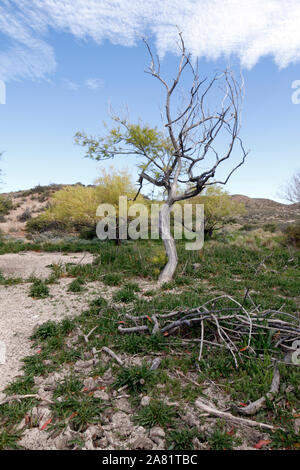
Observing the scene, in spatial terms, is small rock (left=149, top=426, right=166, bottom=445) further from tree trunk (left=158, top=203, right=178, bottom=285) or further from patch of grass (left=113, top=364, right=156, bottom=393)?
tree trunk (left=158, top=203, right=178, bottom=285)

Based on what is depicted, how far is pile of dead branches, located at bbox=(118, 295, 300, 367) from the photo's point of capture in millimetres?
2988

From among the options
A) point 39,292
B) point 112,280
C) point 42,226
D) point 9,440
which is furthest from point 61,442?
point 42,226

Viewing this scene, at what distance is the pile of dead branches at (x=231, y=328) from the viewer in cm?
299

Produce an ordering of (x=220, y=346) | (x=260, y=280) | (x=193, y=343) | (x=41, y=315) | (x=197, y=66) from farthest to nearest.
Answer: (x=197, y=66), (x=260, y=280), (x=41, y=315), (x=193, y=343), (x=220, y=346)

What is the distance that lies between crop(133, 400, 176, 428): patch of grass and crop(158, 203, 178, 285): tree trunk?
14.6 feet

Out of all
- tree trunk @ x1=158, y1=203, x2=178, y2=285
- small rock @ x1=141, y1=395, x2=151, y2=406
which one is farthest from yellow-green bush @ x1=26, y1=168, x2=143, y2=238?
small rock @ x1=141, y1=395, x2=151, y2=406

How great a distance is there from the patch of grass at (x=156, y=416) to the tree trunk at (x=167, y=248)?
14.6 feet

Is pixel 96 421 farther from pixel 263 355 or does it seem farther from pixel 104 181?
pixel 104 181

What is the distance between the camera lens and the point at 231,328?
3336 millimetres

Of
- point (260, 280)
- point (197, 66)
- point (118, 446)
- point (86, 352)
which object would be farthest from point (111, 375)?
point (197, 66)

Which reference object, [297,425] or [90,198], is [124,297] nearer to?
[297,425]

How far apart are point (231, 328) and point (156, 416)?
151 centimetres

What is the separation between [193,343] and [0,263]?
25.1 ft

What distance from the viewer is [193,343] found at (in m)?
3.29
